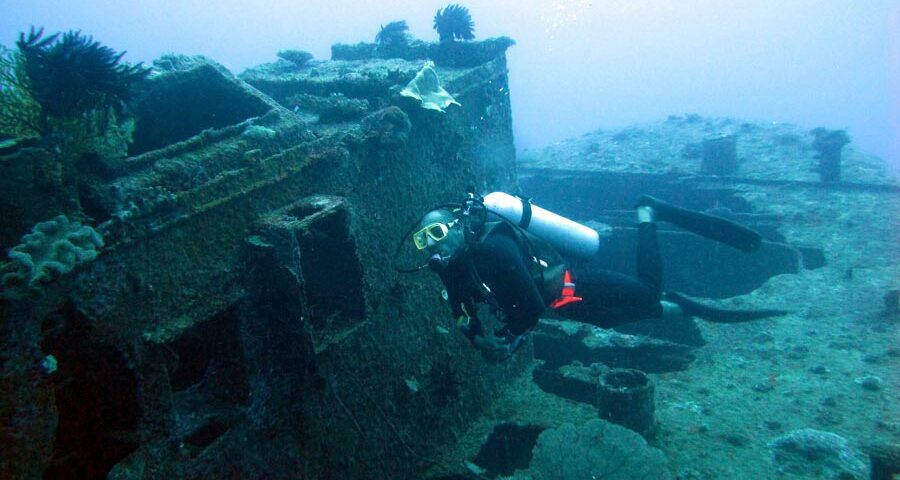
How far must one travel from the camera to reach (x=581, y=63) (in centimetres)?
15662

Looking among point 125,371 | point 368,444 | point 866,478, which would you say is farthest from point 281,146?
point 866,478

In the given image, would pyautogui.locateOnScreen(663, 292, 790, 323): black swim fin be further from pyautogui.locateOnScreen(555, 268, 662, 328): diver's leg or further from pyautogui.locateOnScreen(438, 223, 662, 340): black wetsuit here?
pyautogui.locateOnScreen(438, 223, 662, 340): black wetsuit

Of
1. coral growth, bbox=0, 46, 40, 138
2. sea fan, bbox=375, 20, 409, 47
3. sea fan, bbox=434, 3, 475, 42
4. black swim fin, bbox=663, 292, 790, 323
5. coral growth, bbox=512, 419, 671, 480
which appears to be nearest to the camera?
coral growth, bbox=0, 46, 40, 138

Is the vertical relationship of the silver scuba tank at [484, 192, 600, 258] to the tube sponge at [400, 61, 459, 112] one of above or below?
below

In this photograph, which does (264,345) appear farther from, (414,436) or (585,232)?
(585,232)

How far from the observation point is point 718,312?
5.25 metres

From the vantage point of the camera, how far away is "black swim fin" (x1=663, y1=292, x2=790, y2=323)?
5172mm

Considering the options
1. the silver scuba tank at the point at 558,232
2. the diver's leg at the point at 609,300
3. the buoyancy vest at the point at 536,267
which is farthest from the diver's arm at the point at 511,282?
the diver's leg at the point at 609,300

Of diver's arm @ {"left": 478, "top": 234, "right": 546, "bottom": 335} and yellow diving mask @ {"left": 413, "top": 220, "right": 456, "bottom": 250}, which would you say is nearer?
diver's arm @ {"left": 478, "top": 234, "right": 546, "bottom": 335}

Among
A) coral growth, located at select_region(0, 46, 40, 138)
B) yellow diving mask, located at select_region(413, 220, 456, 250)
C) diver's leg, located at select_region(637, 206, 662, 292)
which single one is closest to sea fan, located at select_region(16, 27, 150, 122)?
coral growth, located at select_region(0, 46, 40, 138)

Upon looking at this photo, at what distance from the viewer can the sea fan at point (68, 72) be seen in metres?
2.61

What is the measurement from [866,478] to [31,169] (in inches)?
257

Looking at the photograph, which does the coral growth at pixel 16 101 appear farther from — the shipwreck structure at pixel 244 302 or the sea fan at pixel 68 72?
the shipwreck structure at pixel 244 302

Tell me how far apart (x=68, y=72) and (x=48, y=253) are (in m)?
1.21
